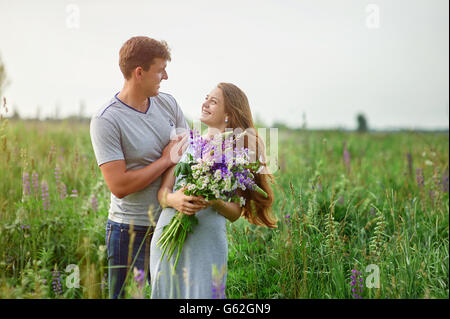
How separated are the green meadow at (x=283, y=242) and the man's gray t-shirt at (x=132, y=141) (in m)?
0.44

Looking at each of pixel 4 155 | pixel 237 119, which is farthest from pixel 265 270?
pixel 4 155

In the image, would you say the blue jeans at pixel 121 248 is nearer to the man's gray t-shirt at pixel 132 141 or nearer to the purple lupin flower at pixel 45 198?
the man's gray t-shirt at pixel 132 141

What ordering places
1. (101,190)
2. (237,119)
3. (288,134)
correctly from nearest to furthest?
(237,119)
(101,190)
(288,134)

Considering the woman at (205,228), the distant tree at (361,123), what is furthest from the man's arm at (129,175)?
the distant tree at (361,123)

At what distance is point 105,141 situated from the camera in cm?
273

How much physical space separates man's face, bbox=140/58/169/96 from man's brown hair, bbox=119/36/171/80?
0.10ft

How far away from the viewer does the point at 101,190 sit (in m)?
4.65

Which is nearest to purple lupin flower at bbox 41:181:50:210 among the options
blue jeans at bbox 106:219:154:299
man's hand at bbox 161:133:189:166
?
blue jeans at bbox 106:219:154:299

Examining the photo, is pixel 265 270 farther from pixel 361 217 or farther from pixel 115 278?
pixel 361 217

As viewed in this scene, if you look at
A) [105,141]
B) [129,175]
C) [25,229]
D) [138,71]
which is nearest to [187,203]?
[129,175]

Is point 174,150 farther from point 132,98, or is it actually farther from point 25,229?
point 25,229

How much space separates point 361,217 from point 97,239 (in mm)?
2877

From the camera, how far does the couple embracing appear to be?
2.46 metres

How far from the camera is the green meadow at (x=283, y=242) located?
9.61ft
